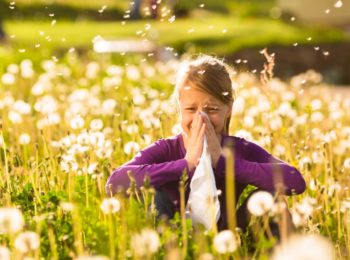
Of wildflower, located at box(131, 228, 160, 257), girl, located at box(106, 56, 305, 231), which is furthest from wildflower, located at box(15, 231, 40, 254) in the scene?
girl, located at box(106, 56, 305, 231)

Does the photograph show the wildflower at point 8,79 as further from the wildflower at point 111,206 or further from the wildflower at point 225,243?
the wildflower at point 225,243

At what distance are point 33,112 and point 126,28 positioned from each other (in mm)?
12707

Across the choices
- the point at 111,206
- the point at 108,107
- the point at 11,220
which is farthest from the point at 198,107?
the point at 108,107

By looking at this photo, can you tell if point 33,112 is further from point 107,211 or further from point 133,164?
point 107,211

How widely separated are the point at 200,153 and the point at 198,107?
0.21 metres

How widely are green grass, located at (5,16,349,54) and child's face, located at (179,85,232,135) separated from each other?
29.2ft

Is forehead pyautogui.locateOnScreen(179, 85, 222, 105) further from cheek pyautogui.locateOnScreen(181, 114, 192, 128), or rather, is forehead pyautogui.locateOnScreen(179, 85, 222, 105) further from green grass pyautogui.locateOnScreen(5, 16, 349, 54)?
green grass pyautogui.locateOnScreen(5, 16, 349, 54)

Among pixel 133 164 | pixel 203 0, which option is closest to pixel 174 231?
pixel 133 164

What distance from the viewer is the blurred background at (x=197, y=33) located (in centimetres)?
1255

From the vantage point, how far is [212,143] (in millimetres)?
3295

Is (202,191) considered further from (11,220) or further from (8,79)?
(8,79)

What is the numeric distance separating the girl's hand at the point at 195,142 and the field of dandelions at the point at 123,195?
0.20 meters

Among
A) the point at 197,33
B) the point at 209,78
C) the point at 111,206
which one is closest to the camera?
the point at 111,206

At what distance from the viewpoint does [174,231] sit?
9.39 feet
